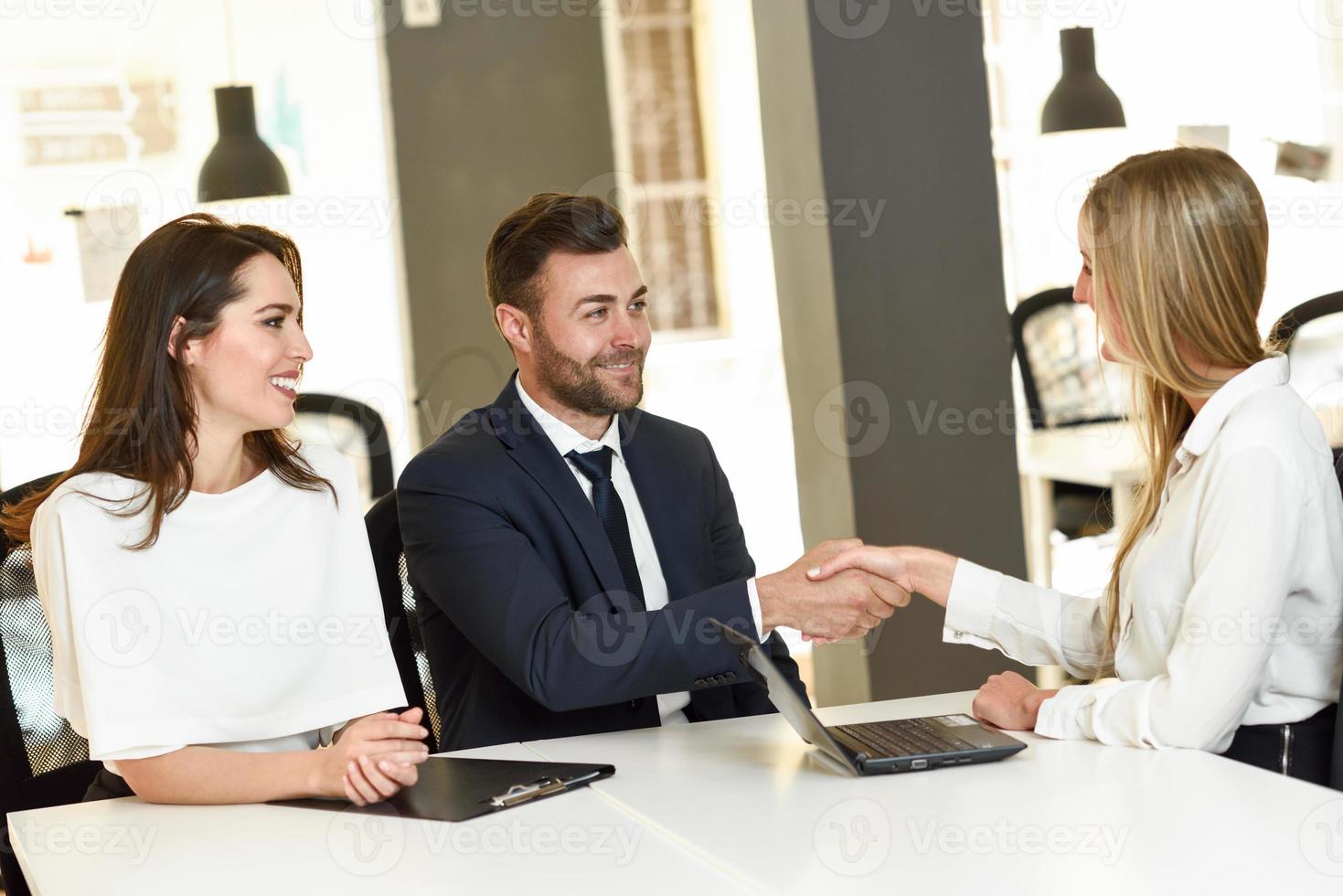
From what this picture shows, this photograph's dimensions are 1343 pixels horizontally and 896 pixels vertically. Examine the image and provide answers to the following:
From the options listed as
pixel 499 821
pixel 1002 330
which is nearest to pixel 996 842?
pixel 499 821

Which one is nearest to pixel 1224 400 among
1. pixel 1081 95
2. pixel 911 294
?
pixel 911 294

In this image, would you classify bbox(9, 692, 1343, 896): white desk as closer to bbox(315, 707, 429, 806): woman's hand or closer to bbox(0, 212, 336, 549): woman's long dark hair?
bbox(315, 707, 429, 806): woman's hand

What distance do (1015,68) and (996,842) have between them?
17.6ft

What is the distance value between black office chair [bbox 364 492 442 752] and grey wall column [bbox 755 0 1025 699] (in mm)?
1126

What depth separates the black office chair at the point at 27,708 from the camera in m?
1.73

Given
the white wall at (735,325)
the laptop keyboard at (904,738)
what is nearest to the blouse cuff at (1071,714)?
the laptop keyboard at (904,738)

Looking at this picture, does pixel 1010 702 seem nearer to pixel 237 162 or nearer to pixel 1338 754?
pixel 1338 754

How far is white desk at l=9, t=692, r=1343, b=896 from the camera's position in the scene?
1.08 metres

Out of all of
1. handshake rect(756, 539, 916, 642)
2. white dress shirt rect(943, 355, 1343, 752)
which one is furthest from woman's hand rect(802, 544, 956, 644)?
white dress shirt rect(943, 355, 1343, 752)

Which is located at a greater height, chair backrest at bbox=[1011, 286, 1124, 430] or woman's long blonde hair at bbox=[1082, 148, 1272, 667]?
woman's long blonde hair at bbox=[1082, 148, 1272, 667]

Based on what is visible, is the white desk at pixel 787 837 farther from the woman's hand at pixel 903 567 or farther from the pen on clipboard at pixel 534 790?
the woman's hand at pixel 903 567

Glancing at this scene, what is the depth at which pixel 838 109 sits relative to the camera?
9.17 feet

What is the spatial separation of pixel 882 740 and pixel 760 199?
5.61 m

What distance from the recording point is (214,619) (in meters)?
1.63
